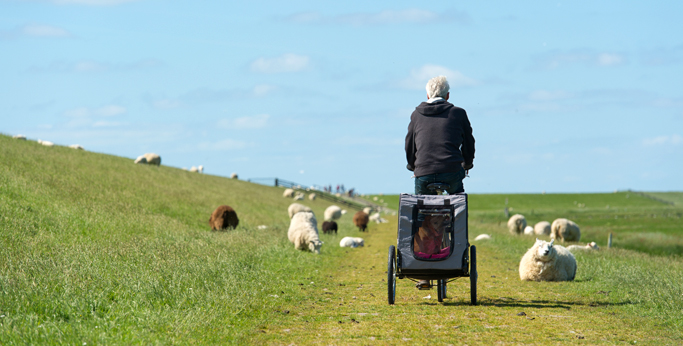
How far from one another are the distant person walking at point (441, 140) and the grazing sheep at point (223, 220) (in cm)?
1959

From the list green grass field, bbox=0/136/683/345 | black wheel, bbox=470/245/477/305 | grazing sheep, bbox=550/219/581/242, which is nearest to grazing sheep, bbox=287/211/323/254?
green grass field, bbox=0/136/683/345

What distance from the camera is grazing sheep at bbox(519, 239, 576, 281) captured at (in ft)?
39.9

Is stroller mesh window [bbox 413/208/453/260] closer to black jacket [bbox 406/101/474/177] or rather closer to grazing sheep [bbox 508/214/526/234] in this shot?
black jacket [bbox 406/101/474/177]

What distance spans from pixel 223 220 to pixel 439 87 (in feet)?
66.1

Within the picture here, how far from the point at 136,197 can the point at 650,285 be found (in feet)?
82.3

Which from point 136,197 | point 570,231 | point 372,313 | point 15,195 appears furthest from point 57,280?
point 570,231

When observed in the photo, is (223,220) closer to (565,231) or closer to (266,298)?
(266,298)

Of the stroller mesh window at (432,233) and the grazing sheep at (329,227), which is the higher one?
the stroller mesh window at (432,233)

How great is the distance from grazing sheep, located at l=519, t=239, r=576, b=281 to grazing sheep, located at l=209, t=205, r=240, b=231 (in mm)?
17106

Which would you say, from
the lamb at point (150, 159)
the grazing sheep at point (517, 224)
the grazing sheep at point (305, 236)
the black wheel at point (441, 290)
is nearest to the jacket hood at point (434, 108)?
the black wheel at point (441, 290)

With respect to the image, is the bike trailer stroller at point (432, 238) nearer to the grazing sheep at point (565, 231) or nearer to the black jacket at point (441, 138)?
the black jacket at point (441, 138)

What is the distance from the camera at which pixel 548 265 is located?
39.9 ft

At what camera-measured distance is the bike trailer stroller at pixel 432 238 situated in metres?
8.04

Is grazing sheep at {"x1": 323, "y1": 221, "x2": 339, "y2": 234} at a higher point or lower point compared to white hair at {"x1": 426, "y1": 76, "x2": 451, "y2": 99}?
lower
